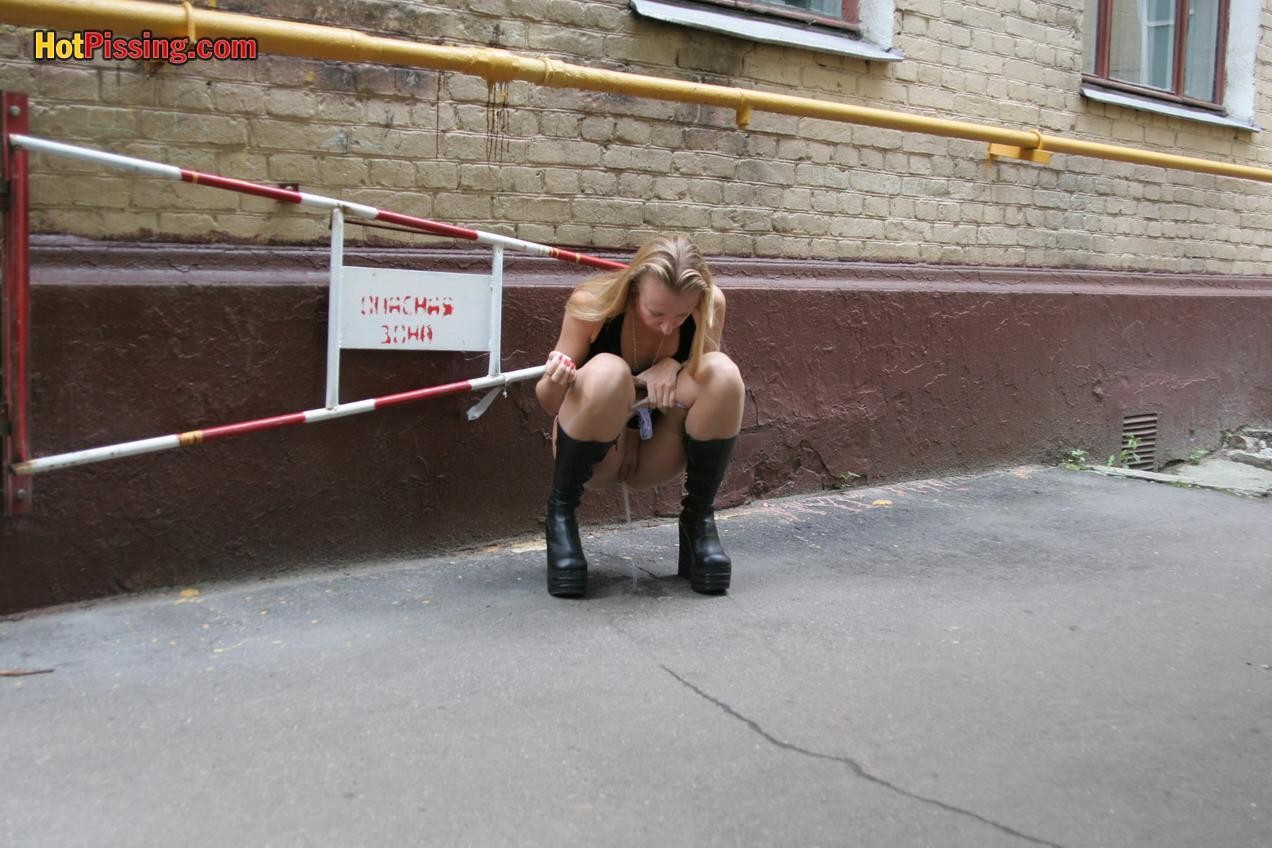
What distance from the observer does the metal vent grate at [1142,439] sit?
21.4 feet

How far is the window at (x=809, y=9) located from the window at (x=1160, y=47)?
1.76 meters

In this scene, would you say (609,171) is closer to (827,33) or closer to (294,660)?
(827,33)

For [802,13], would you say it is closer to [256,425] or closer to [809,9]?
[809,9]

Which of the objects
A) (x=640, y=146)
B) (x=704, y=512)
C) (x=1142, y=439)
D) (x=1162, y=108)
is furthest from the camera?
(x=1162, y=108)

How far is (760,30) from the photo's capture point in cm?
493

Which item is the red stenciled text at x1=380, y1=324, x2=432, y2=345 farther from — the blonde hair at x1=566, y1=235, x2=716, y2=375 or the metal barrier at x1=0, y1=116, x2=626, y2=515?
the blonde hair at x1=566, y1=235, x2=716, y2=375

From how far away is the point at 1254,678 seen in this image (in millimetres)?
3303

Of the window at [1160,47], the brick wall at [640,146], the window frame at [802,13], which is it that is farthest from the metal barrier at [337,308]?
the window at [1160,47]

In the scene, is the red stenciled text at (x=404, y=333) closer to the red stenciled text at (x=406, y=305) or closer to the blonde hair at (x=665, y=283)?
the red stenciled text at (x=406, y=305)

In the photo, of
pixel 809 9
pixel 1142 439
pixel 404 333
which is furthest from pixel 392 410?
pixel 1142 439

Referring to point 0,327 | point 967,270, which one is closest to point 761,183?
point 967,270

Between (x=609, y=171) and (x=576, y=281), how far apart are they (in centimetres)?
47

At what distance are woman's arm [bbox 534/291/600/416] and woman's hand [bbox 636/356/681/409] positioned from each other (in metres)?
Result: 0.19

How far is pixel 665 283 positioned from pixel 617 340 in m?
0.37
